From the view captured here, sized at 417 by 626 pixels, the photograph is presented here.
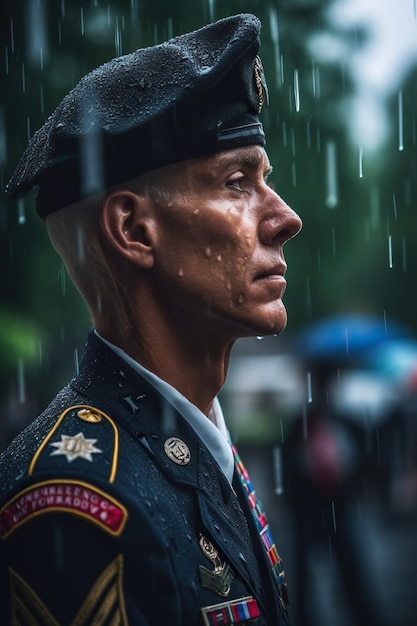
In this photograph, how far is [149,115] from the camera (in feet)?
7.46

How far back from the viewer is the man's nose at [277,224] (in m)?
2.41

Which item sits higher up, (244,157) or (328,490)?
(244,157)

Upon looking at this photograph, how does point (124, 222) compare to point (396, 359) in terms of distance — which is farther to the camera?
point (396, 359)

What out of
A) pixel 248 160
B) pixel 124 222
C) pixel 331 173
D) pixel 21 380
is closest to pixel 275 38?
pixel 331 173

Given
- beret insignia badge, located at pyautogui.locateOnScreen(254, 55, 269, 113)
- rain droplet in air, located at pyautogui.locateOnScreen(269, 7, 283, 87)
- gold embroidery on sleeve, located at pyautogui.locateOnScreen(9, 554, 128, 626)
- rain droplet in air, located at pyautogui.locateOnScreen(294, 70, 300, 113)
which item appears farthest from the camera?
rain droplet in air, located at pyautogui.locateOnScreen(294, 70, 300, 113)

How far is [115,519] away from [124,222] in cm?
77

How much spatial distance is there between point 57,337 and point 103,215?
8.26m

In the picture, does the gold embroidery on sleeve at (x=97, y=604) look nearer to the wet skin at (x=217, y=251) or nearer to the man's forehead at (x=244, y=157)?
the wet skin at (x=217, y=251)

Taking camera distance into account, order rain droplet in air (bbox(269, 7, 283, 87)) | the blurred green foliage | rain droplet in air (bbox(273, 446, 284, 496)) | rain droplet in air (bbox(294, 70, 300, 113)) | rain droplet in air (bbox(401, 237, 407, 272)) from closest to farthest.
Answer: the blurred green foliage < rain droplet in air (bbox(269, 7, 283, 87)) < rain droplet in air (bbox(294, 70, 300, 113)) < rain droplet in air (bbox(273, 446, 284, 496)) < rain droplet in air (bbox(401, 237, 407, 272))

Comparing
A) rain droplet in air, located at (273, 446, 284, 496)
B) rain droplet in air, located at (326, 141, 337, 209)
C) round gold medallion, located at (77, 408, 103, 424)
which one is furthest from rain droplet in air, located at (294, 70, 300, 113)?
round gold medallion, located at (77, 408, 103, 424)

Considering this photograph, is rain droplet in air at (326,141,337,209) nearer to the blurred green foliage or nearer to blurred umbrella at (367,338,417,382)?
the blurred green foliage

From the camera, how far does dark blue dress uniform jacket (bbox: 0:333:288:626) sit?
199 centimetres

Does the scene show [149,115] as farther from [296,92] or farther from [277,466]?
[277,466]

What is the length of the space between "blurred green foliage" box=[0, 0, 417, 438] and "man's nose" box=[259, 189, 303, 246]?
16.1ft
